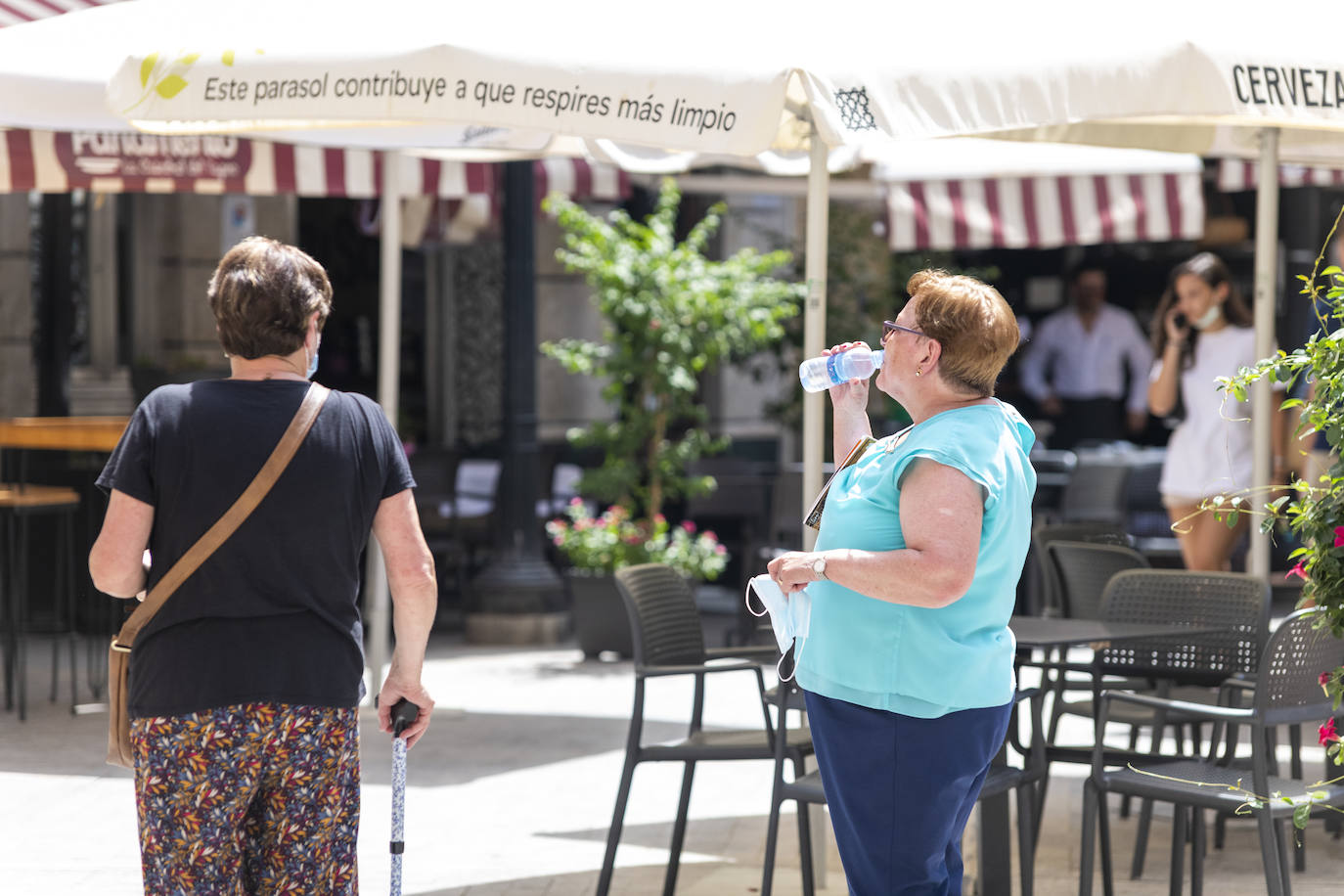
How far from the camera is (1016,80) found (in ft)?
14.4

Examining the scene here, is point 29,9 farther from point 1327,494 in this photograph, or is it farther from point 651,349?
point 1327,494

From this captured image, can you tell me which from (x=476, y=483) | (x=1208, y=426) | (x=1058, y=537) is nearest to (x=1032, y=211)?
(x=1208, y=426)

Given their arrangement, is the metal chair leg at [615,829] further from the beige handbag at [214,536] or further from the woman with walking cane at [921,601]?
the beige handbag at [214,536]

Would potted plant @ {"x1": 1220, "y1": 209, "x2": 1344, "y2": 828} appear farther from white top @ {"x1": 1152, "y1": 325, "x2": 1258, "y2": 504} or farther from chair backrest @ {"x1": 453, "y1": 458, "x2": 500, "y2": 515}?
chair backrest @ {"x1": 453, "y1": 458, "x2": 500, "y2": 515}

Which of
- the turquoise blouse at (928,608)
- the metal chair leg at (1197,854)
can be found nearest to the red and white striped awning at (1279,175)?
the metal chair leg at (1197,854)

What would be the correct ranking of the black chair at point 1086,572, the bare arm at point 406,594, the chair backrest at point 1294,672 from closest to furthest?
the bare arm at point 406,594 < the chair backrest at point 1294,672 < the black chair at point 1086,572

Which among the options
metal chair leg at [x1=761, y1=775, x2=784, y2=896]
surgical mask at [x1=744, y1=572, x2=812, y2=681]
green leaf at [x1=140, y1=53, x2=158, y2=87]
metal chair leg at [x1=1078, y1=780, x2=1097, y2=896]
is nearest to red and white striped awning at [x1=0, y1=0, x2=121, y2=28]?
green leaf at [x1=140, y1=53, x2=158, y2=87]

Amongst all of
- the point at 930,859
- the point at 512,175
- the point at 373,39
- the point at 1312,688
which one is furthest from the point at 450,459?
the point at 930,859

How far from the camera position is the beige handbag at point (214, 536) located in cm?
300

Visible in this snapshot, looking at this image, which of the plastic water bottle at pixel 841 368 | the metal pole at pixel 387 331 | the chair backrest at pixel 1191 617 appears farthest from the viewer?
the metal pole at pixel 387 331

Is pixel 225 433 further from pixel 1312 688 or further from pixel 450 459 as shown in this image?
pixel 450 459

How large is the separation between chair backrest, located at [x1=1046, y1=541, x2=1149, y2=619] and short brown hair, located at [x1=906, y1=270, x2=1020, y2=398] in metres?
2.68

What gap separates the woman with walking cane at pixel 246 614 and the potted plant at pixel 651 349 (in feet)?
18.8

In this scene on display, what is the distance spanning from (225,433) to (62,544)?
6.40 meters
